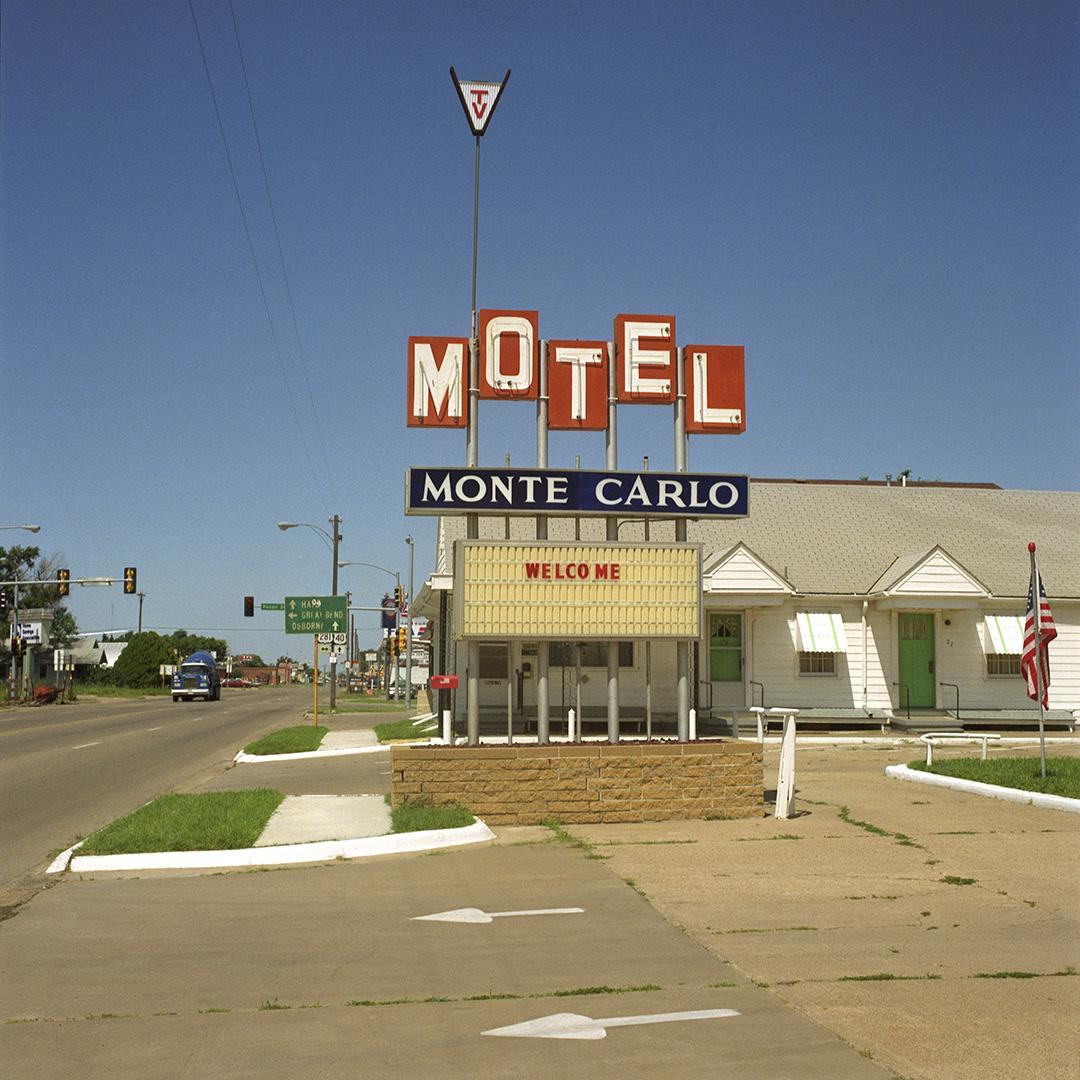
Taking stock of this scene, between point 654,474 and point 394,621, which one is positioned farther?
point 394,621

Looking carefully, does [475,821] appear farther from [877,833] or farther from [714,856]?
[877,833]

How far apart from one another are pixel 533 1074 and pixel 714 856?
6536mm

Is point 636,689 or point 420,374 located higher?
point 420,374

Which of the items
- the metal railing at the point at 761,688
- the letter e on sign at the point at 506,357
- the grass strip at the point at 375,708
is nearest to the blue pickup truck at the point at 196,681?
the grass strip at the point at 375,708

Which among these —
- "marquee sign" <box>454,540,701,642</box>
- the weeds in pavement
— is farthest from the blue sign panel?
the weeds in pavement

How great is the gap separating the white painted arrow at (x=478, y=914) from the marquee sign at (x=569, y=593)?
5.78 meters

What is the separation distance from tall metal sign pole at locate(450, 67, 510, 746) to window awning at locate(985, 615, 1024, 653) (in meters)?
18.1

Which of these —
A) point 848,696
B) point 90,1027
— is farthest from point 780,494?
point 90,1027

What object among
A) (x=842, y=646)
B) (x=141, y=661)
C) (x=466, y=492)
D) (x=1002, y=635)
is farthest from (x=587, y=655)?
(x=141, y=661)

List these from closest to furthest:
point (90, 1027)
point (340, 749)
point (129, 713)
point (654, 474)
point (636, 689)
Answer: point (90, 1027), point (654, 474), point (340, 749), point (636, 689), point (129, 713)

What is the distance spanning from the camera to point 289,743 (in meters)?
27.0

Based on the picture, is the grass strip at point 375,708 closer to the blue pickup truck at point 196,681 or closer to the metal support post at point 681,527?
the blue pickup truck at point 196,681

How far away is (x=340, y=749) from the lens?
26016 millimetres

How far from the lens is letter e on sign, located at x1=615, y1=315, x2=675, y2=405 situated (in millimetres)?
16203
